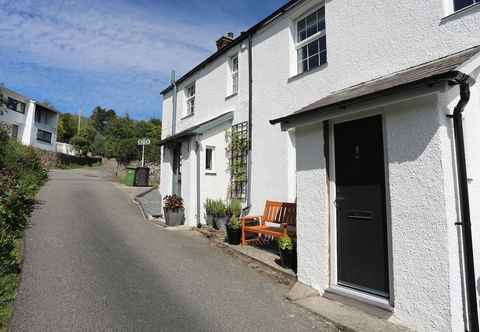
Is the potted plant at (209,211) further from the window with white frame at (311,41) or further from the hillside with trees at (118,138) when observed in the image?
the hillside with trees at (118,138)

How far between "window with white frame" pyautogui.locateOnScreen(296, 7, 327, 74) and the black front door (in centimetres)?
330

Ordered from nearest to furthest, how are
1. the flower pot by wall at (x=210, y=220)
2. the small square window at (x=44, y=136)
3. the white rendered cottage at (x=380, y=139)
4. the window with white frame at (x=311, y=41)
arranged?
1. the white rendered cottage at (x=380, y=139)
2. the window with white frame at (x=311, y=41)
3. the flower pot by wall at (x=210, y=220)
4. the small square window at (x=44, y=136)

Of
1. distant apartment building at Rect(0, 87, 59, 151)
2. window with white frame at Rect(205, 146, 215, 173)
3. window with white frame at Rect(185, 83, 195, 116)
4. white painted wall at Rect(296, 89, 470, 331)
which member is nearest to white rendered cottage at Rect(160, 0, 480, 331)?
white painted wall at Rect(296, 89, 470, 331)

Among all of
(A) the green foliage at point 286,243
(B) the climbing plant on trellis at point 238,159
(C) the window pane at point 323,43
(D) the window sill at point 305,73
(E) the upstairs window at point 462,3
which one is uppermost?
(C) the window pane at point 323,43

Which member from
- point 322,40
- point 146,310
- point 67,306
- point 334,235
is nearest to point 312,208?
point 334,235

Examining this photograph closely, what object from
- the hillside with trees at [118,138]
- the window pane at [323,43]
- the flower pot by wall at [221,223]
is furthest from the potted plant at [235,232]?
the hillside with trees at [118,138]

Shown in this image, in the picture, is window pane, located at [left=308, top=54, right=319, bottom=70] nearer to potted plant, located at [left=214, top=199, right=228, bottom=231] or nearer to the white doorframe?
the white doorframe

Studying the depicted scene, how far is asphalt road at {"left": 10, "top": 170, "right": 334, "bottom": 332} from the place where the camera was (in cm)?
404

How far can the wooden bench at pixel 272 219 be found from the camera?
7.10 m

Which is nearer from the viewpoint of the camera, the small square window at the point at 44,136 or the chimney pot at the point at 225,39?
the chimney pot at the point at 225,39

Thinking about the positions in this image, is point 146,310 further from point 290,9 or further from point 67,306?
point 290,9

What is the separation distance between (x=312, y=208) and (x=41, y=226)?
26.5ft

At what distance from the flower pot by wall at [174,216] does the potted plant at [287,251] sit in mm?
5464

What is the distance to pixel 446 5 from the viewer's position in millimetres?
5152
